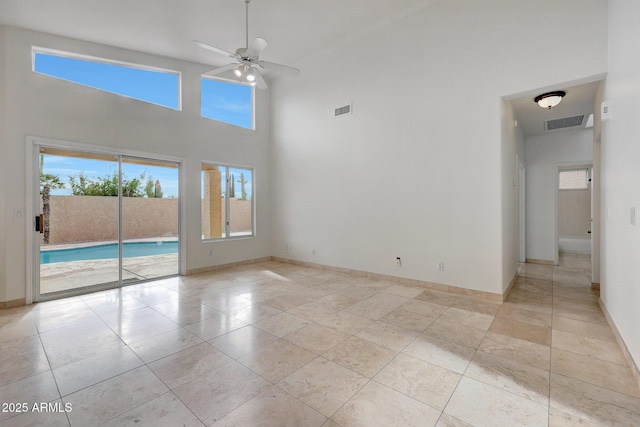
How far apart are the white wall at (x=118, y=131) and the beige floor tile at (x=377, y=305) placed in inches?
137

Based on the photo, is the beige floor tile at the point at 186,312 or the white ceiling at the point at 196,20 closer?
the beige floor tile at the point at 186,312

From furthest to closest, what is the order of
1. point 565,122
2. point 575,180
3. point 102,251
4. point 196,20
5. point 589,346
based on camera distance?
point 575,180
point 565,122
point 102,251
point 196,20
point 589,346

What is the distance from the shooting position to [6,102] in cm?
363

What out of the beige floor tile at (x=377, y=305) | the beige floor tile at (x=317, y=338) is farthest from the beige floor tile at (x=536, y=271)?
the beige floor tile at (x=317, y=338)

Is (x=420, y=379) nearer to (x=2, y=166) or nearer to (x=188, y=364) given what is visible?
(x=188, y=364)

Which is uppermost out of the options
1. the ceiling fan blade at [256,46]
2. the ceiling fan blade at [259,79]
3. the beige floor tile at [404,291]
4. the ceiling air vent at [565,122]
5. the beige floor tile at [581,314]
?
the ceiling fan blade at [256,46]

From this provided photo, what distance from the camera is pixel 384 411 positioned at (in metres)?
1.74

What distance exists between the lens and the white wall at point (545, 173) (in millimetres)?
5922

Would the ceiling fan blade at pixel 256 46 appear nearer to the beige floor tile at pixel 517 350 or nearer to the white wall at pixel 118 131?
the white wall at pixel 118 131

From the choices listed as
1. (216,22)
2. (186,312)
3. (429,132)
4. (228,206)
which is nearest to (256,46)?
(216,22)

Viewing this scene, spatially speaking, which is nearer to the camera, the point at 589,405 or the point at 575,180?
the point at 589,405

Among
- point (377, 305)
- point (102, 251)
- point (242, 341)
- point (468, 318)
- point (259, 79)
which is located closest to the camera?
point (242, 341)

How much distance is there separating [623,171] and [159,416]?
4.09 meters

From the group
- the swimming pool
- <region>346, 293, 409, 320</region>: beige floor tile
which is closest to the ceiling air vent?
<region>346, 293, 409, 320</region>: beige floor tile
